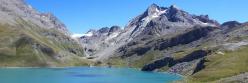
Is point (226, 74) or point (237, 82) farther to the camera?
point (226, 74)

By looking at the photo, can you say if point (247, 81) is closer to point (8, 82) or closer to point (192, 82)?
point (192, 82)

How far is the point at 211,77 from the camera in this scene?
19925 cm

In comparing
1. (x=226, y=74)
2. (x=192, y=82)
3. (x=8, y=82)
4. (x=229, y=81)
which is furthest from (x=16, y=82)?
(x=229, y=81)

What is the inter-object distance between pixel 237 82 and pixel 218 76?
71.7 metres

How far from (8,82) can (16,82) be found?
149 inches

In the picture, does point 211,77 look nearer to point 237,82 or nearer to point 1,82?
point 237,82

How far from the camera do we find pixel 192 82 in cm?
19112

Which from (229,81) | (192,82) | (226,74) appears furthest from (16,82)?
(229,81)

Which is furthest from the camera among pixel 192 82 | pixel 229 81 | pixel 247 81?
pixel 192 82

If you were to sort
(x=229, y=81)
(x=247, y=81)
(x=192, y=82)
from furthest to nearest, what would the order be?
(x=192, y=82) → (x=229, y=81) → (x=247, y=81)

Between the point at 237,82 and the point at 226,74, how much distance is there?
75.9 m

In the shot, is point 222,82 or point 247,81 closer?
point 247,81

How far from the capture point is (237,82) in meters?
124

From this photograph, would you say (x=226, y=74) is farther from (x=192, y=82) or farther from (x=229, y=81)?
(x=229, y=81)
